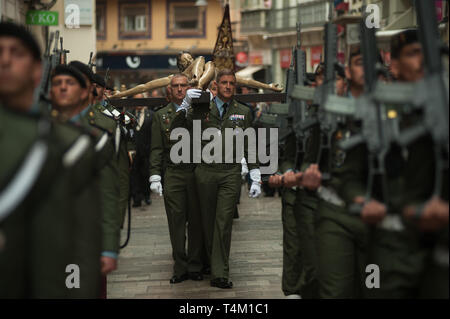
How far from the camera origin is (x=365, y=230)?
457 cm

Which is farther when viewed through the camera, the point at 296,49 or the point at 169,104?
the point at 169,104

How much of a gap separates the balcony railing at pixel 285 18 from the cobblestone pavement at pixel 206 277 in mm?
19368

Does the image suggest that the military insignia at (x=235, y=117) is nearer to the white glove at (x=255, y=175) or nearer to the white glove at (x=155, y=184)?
the white glove at (x=255, y=175)

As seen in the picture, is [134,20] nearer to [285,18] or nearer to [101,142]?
[285,18]

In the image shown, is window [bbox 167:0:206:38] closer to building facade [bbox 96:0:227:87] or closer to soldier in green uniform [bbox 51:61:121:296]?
building facade [bbox 96:0:227:87]

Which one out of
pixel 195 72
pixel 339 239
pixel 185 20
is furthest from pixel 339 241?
pixel 185 20

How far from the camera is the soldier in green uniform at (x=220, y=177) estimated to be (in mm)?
7652

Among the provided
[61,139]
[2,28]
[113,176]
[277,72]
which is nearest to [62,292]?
[61,139]

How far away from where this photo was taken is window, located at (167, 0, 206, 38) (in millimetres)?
44594

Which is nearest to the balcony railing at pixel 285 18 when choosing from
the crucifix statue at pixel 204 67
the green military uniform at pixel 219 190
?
the crucifix statue at pixel 204 67

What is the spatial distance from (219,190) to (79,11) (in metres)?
11.8

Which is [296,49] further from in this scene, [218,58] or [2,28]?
[2,28]

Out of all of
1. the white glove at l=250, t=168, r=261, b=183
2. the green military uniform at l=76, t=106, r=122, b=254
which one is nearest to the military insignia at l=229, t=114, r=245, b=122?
the white glove at l=250, t=168, r=261, b=183

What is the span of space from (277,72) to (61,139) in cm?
3347
